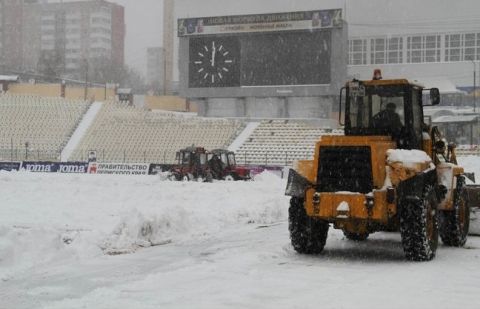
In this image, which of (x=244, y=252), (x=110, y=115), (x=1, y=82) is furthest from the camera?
(x=1, y=82)

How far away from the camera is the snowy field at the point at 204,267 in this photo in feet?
28.0

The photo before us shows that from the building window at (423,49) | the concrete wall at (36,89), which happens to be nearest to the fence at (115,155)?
the concrete wall at (36,89)

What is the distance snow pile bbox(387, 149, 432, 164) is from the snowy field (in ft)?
5.33

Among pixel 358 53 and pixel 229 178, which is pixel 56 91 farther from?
pixel 229 178

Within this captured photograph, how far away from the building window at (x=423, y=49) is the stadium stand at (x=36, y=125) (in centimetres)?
3558

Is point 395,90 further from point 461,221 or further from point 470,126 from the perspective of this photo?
point 470,126

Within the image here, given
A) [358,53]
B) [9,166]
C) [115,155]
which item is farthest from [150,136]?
[358,53]

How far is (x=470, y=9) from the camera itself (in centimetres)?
7975

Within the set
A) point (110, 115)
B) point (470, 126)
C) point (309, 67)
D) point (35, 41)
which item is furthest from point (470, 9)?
point (35, 41)

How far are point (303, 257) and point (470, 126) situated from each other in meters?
51.1

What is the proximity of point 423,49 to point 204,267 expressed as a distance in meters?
72.9

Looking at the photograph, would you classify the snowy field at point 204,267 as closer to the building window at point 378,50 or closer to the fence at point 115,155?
the fence at point 115,155

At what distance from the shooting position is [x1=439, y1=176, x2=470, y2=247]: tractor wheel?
531 inches

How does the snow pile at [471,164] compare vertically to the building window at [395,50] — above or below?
below
